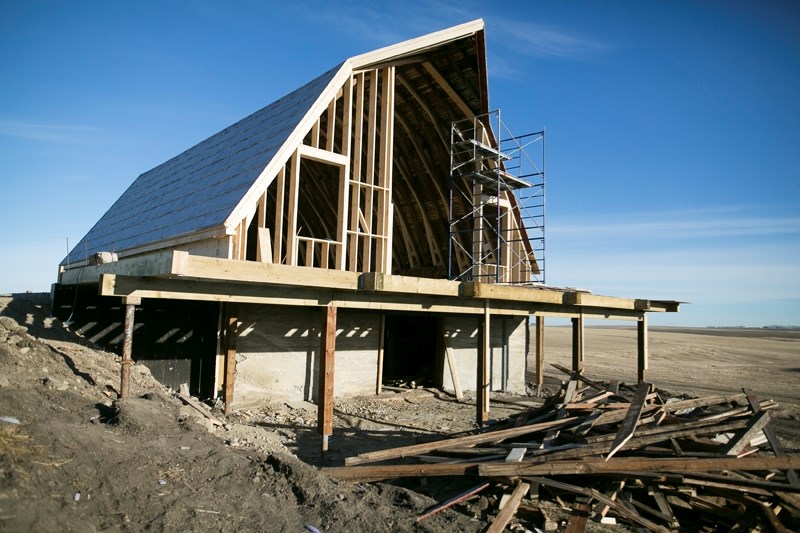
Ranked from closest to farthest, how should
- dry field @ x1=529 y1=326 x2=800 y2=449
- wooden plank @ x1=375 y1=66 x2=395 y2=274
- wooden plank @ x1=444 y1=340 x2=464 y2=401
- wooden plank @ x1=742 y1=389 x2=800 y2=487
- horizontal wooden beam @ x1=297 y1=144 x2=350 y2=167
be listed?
1. wooden plank @ x1=742 y1=389 x2=800 y2=487
2. horizontal wooden beam @ x1=297 y1=144 x2=350 y2=167
3. wooden plank @ x1=375 y1=66 x2=395 y2=274
4. wooden plank @ x1=444 y1=340 x2=464 y2=401
5. dry field @ x1=529 y1=326 x2=800 y2=449

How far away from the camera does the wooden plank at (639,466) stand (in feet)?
21.1

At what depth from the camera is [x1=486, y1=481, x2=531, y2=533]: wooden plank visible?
5.99 metres

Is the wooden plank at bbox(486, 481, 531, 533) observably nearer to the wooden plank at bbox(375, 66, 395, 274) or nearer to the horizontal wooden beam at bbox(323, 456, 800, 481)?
the horizontal wooden beam at bbox(323, 456, 800, 481)

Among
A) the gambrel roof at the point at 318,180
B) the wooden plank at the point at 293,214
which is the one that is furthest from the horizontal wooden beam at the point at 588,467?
the gambrel roof at the point at 318,180

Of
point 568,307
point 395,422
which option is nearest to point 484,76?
point 568,307

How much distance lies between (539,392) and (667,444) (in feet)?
34.0

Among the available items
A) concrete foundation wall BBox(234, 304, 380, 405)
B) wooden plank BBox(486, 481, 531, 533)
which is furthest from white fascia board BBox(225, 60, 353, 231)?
wooden plank BBox(486, 481, 531, 533)

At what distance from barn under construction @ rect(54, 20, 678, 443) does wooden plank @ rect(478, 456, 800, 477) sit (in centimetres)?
350

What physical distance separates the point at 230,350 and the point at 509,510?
7505 mm

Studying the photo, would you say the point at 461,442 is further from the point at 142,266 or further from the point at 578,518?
the point at 142,266

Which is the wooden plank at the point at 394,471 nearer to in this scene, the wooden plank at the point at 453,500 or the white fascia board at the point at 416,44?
the wooden plank at the point at 453,500

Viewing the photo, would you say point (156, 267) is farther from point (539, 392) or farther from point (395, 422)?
point (539, 392)

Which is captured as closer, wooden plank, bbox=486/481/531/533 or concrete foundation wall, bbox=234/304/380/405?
wooden plank, bbox=486/481/531/533

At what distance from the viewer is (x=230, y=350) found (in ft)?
38.0
